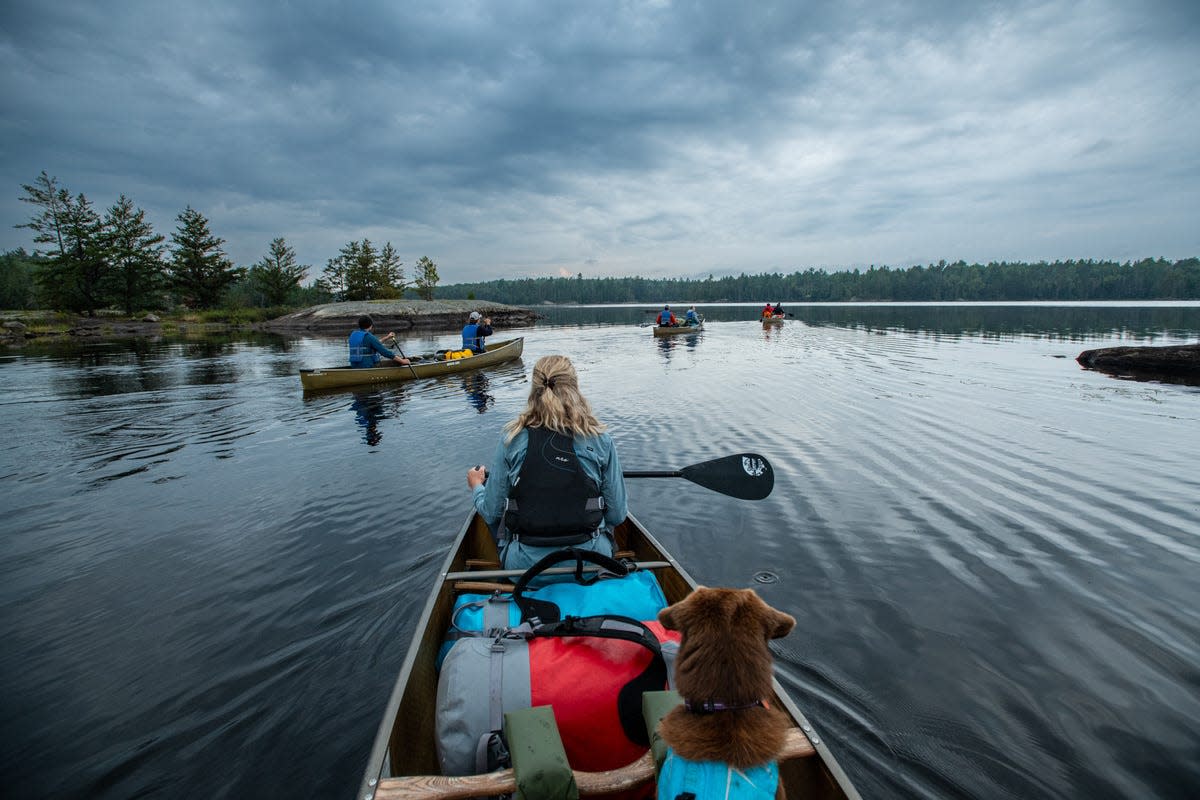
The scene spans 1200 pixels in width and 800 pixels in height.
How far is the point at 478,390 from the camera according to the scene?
55.1 ft

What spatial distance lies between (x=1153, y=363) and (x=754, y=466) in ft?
72.1

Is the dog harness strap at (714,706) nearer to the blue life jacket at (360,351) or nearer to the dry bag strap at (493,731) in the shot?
the dry bag strap at (493,731)

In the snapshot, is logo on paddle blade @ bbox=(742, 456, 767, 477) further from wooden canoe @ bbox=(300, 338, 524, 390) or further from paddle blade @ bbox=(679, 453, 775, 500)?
wooden canoe @ bbox=(300, 338, 524, 390)

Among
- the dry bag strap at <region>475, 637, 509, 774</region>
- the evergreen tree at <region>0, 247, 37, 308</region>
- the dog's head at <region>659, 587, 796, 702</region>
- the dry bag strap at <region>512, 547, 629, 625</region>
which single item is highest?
the evergreen tree at <region>0, 247, 37, 308</region>

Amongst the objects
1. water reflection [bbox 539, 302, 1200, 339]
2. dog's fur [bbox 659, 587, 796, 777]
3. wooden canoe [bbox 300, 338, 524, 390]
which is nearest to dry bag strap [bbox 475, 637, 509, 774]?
dog's fur [bbox 659, 587, 796, 777]

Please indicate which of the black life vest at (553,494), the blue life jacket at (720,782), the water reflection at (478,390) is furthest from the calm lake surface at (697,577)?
the blue life jacket at (720,782)

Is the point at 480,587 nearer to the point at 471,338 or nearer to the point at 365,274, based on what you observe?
the point at 471,338

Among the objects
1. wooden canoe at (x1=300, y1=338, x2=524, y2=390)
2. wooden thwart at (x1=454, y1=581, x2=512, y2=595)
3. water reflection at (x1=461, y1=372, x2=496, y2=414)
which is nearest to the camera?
wooden thwart at (x1=454, y1=581, x2=512, y2=595)

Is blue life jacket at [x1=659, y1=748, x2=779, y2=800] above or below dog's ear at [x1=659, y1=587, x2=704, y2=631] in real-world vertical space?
below

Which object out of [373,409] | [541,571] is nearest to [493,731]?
[541,571]

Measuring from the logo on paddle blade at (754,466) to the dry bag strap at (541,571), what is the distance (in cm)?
286

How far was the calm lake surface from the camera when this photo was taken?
11.3 feet

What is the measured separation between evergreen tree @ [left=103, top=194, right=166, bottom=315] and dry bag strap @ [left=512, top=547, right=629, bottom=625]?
67833mm

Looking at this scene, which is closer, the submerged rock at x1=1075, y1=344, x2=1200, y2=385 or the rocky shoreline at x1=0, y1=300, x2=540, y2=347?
the submerged rock at x1=1075, y1=344, x2=1200, y2=385
